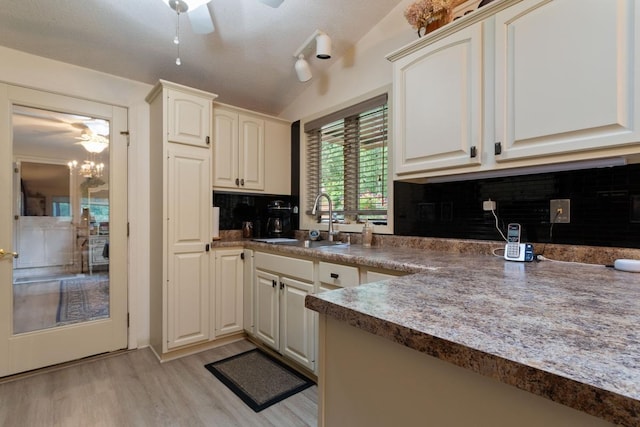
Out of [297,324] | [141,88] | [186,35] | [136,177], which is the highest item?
[186,35]

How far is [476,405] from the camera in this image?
549 millimetres

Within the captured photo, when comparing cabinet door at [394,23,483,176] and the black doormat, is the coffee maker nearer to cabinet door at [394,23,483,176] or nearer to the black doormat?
the black doormat

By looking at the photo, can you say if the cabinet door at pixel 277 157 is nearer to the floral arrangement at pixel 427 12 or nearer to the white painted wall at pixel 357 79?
the white painted wall at pixel 357 79

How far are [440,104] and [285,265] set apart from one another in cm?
146

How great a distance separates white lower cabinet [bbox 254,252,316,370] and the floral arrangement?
162 cm

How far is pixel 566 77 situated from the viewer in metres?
1.25

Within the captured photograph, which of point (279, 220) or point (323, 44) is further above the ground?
point (323, 44)

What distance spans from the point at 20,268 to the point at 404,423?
2796mm

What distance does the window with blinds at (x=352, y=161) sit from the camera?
248 centimetres

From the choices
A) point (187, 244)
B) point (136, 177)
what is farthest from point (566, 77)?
point (136, 177)

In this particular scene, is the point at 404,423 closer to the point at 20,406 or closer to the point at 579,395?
the point at 579,395

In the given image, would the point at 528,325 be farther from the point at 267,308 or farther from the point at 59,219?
the point at 59,219

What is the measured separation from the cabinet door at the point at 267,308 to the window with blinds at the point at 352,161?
2.85 feet

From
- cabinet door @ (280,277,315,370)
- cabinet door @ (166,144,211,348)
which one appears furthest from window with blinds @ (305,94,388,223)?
cabinet door @ (166,144,211,348)
